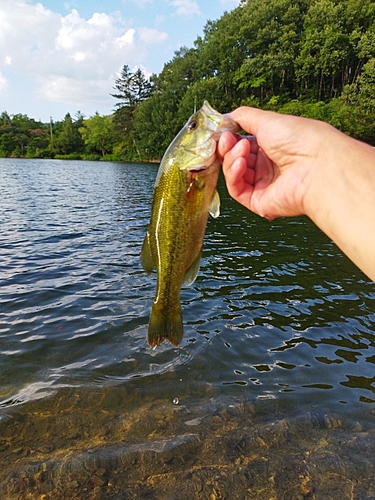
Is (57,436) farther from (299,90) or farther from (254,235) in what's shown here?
(299,90)

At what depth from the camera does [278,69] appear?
6397 centimetres

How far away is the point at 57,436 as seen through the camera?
15.5 feet

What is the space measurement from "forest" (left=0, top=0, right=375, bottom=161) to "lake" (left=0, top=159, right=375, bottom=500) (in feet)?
160

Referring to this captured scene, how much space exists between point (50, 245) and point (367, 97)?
2080 inches

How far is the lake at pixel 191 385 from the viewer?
412 centimetres

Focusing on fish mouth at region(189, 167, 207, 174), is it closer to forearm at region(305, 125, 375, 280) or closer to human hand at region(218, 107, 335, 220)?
human hand at region(218, 107, 335, 220)

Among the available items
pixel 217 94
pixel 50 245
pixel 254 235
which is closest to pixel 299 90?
pixel 217 94

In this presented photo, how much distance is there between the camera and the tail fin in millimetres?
3617

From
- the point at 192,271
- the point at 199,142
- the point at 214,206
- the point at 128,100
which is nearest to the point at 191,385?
the point at 192,271

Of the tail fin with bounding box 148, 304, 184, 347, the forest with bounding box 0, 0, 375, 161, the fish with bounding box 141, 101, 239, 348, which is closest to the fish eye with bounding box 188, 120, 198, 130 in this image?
the fish with bounding box 141, 101, 239, 348

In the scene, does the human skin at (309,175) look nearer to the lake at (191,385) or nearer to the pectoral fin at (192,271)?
the pectoral fin at (192,271)

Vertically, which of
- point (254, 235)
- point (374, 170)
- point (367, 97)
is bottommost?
point (254, 235)

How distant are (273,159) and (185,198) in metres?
0.82

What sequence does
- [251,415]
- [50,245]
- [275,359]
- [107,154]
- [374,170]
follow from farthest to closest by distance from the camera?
[107,154], [50,245], [275,359], [251,415], [374,170]
